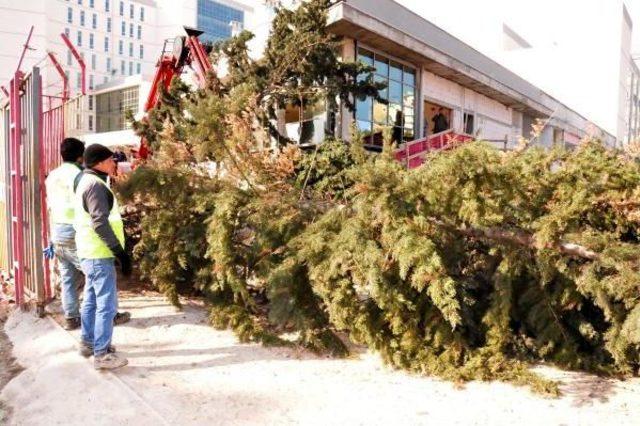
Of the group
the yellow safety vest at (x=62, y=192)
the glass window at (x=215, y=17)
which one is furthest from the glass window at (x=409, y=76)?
the glass window at (x=215, y=17)

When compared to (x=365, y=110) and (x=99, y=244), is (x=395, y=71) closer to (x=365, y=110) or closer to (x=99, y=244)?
(x=365, y=110)

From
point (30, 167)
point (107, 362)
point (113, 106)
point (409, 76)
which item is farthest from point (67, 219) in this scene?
point (113, 106)

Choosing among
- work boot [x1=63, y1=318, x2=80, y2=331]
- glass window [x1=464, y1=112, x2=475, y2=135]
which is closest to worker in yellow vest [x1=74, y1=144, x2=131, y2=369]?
work boot [x1=63, y1=318, x2=80, y2=331]

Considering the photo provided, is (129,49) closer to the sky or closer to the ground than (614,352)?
closer to the sky

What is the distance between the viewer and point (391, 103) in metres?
16.5

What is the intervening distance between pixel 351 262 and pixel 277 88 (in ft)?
25.9

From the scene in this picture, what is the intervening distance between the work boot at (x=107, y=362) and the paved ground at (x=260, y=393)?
56 millimetres

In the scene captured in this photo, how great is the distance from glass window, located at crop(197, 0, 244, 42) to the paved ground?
88.7m

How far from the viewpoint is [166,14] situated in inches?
3489

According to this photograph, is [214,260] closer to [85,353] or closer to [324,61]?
[85,353]

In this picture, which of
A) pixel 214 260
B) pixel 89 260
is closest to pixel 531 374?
pixel 214 260

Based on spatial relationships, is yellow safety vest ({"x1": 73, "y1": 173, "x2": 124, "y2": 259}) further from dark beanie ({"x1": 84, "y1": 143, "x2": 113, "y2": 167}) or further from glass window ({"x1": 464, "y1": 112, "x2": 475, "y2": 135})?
glass window ({"x1": 464, "y1": 112, "x2": 475, "y2": 135})

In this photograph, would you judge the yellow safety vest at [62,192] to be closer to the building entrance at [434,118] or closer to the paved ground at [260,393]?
the paved ground at [260,393]

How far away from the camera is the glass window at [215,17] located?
87.1 meters
